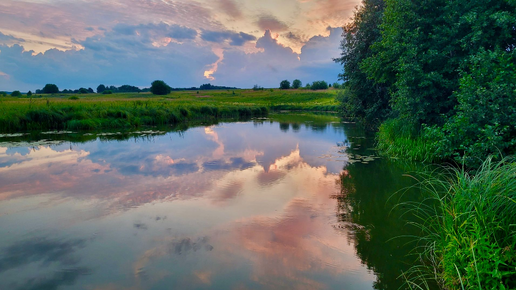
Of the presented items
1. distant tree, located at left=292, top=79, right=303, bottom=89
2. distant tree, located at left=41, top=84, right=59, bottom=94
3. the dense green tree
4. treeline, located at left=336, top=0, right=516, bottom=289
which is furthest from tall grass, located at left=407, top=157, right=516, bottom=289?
distant tree, located at left=292, top=79, right=303, bottom=89

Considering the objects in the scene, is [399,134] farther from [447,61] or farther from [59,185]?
[59,185]

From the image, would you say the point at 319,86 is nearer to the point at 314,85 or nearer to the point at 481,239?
the point at 314,85

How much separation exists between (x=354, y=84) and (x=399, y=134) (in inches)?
279

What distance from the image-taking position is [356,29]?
18344mm

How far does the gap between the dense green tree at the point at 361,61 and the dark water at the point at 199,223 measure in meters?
7.87

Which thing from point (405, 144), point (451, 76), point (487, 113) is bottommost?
point (405, 144)

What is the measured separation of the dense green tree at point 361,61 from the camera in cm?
1662

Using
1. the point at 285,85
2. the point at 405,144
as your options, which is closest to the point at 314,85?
the point at 285,85

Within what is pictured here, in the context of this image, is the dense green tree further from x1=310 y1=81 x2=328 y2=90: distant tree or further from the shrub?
x1=310 y1=81 x2=328 y2=90: distant tree

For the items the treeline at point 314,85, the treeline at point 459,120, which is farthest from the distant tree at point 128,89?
the treeline at point 459,120

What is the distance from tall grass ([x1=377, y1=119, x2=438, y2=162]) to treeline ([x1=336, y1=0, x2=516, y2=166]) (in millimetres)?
33

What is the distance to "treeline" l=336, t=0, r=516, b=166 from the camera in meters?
7.06

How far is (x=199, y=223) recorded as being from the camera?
5.54m

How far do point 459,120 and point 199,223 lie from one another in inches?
262
